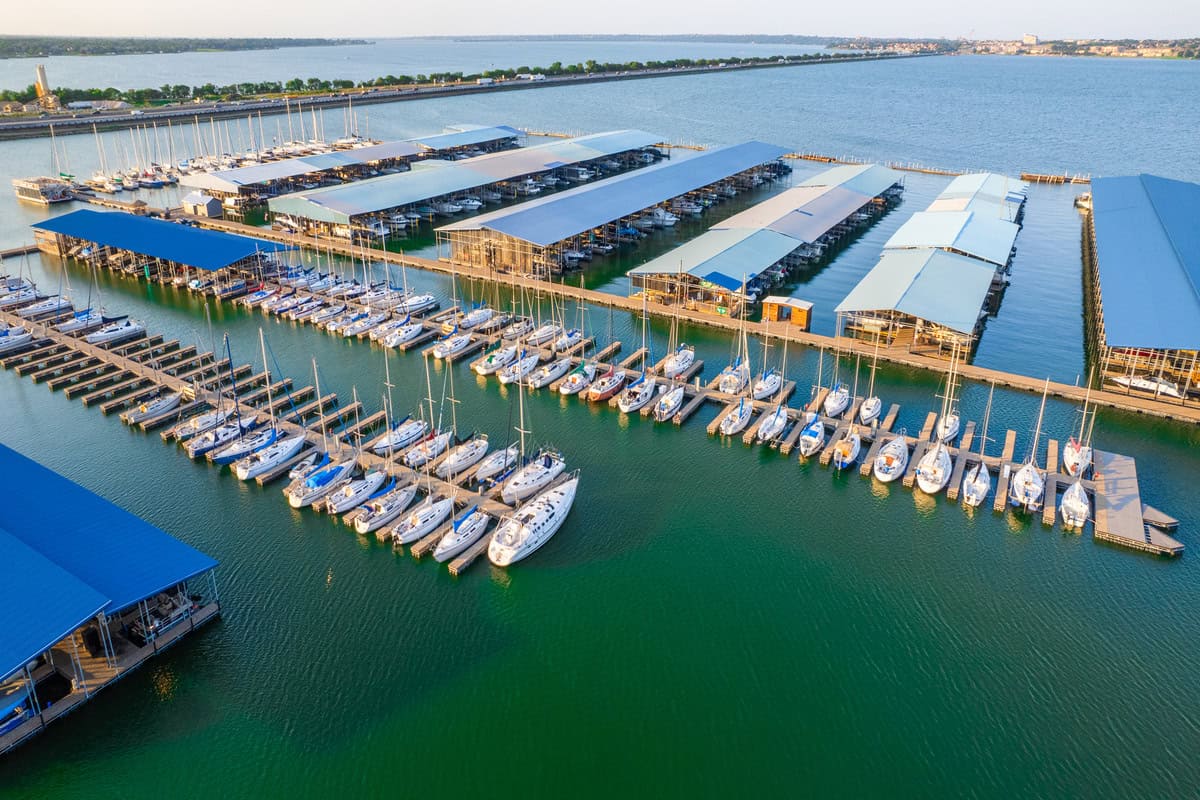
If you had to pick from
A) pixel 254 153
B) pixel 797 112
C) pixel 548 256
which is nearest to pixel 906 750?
pixel 548 256

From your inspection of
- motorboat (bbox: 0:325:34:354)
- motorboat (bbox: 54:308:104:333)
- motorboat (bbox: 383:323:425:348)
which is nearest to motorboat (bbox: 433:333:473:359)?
motorboat (bbox: 383:323:425:348)

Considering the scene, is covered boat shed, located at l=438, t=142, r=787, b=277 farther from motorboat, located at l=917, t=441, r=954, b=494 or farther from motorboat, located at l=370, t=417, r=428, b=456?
motorboat, located at l=917, t=441, r=954, b=494

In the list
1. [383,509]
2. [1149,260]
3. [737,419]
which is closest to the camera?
[383,509]

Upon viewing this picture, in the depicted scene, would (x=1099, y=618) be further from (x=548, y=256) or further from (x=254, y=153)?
(x=254, y=153)

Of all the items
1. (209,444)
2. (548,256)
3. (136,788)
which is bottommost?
(136,788)

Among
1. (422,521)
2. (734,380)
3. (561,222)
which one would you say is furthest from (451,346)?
(561,222)

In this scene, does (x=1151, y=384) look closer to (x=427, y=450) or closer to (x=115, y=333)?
(x=427, y=450)
